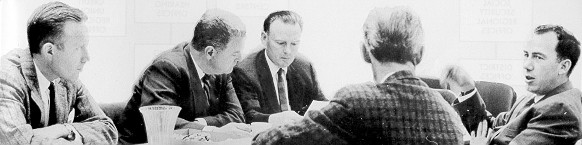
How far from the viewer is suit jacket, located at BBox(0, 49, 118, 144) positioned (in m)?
2.49

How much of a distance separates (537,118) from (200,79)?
1413 mm

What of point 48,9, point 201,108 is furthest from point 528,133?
point 48,9

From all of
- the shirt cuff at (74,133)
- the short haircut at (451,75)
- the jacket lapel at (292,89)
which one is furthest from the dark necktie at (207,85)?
the short haircut at (451,75)

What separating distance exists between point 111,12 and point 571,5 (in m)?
1.94

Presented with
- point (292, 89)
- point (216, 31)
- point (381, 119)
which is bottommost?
point (381, 119)

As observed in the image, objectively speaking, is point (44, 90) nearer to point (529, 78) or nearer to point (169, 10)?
point (169, 10)

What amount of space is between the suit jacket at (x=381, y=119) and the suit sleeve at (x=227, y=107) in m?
0.15

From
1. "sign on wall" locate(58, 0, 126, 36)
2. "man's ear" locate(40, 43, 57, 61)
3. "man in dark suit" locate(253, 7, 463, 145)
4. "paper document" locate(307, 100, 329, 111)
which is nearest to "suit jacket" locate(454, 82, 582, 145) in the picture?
"man in dark suit" locate(253, 7, 463, 145)

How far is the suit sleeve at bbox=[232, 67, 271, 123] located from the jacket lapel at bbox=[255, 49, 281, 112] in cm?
4

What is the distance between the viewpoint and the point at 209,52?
251 centimetres

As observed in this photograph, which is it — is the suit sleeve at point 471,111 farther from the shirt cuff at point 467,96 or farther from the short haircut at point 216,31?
the short haircut at point 216,31

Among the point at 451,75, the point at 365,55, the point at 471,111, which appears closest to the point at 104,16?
the point at 365,55

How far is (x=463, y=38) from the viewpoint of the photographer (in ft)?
8.43

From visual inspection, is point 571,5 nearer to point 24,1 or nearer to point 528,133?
point 528,133
